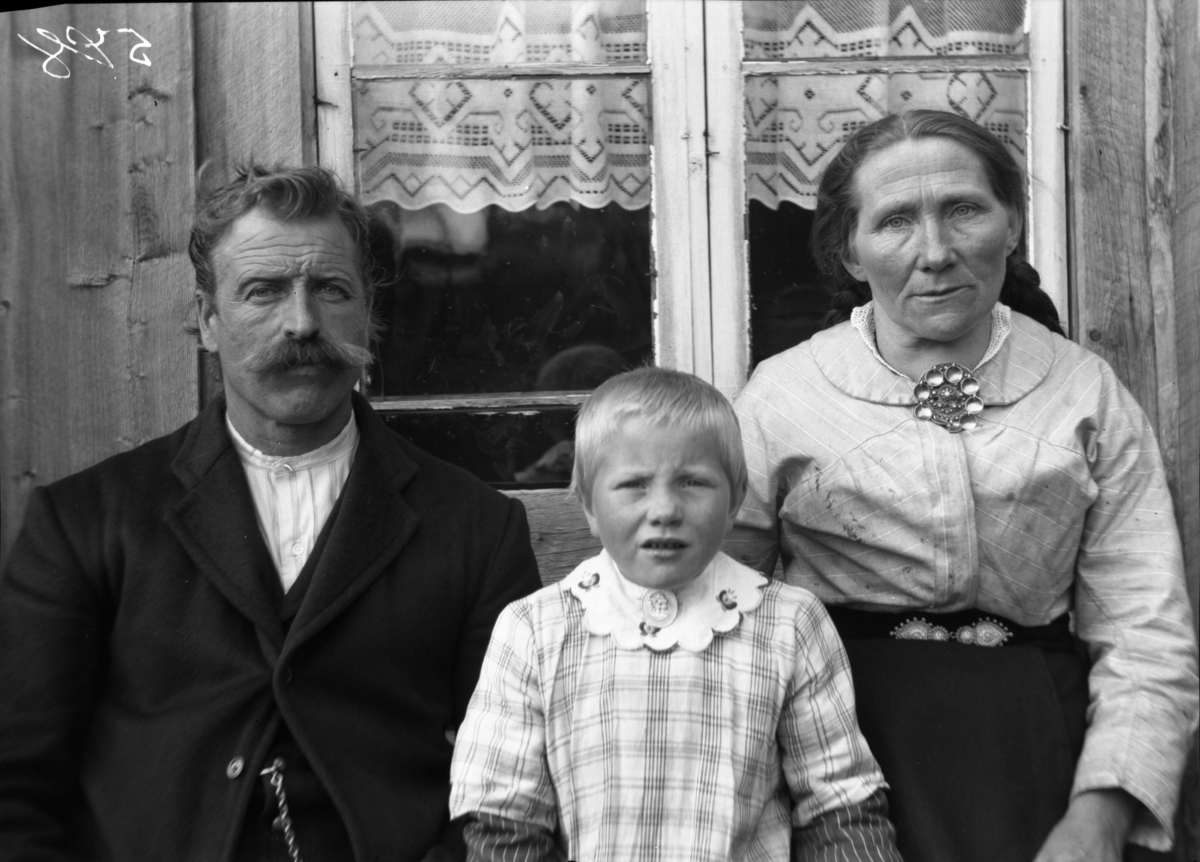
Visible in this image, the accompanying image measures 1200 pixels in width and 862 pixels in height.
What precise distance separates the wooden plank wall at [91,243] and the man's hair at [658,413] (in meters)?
1.21

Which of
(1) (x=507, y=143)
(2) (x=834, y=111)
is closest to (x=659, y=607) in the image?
(1) (x=507, y=143)

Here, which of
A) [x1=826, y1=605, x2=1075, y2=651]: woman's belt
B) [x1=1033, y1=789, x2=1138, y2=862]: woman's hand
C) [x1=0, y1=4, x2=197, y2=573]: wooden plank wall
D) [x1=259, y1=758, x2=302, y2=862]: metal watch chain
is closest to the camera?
[x1=1033, y1=789, x2=1138, y2=862]: woman's hand

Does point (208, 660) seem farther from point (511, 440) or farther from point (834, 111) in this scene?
point (834, 111)

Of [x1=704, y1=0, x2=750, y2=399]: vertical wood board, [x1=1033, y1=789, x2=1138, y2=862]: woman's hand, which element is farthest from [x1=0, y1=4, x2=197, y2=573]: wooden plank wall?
[x1=1033, y1=789, x2=1138, y2=862]: woman's hand

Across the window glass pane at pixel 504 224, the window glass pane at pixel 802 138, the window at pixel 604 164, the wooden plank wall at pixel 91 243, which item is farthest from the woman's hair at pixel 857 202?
the wooden plank wall at pixel 91 243

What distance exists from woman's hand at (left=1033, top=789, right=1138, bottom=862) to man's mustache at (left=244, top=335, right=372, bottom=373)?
5.29ft

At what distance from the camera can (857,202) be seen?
2.55 metres

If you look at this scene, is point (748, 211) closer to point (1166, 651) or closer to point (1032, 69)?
point (1032, 69)

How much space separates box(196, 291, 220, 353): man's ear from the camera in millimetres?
2635

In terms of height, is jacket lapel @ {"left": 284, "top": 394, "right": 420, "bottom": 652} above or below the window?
below

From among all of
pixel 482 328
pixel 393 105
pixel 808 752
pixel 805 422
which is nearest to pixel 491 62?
pixel 393 105

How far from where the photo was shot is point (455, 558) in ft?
8.30

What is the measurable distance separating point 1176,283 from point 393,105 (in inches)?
77.4

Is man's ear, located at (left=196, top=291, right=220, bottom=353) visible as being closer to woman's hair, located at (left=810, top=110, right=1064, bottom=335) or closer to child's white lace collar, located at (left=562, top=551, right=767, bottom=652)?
child's white lace collar, located at (left=562, top=551, right=767, bottom=652)
